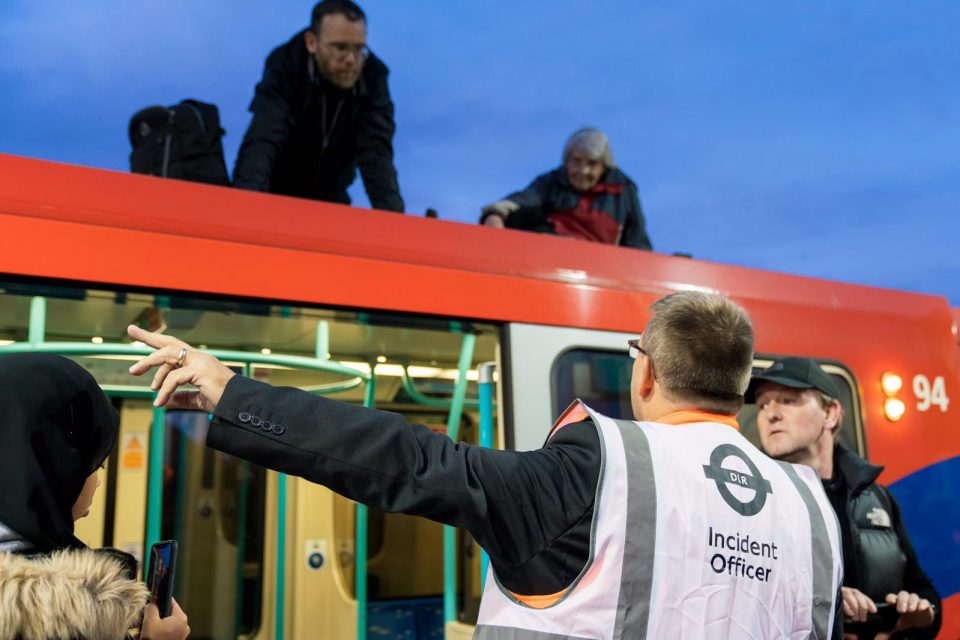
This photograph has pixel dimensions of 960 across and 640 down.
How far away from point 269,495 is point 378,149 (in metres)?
2.22

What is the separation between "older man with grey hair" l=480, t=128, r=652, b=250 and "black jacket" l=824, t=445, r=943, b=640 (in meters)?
2.18

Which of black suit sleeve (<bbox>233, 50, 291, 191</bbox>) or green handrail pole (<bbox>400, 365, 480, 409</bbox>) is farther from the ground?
black suit sleeve (<bbox>233, 50, 291, 191</bbox>)

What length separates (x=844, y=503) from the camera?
2980mm

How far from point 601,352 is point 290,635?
9.72ft

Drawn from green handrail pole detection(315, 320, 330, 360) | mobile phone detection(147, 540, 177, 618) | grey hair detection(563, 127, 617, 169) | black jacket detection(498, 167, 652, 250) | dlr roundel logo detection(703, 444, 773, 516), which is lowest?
mobile phone detection(147, 540, 177, 618)

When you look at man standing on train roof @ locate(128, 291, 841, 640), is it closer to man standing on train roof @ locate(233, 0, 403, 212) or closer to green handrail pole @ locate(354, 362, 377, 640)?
green handrail pole @ locate(354, 362, 377, 640)

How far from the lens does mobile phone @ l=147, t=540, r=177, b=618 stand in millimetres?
1507

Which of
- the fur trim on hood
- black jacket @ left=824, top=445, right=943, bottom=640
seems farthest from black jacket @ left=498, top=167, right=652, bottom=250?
the fur trim on hood

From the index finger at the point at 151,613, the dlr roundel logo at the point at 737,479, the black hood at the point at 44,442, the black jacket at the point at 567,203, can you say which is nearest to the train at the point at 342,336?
the black jacket at the point at 567,203

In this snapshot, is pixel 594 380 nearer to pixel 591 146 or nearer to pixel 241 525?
pixel 591 146

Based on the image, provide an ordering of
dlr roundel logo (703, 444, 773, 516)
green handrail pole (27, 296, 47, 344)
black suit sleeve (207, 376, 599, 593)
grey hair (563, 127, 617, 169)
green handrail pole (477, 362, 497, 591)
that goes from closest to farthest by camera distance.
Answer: black suit sleeve (207, 376, 599, 593) → dlr roundel logo (703, 444, 773, 516) → green handrail pole (27, 296, 47, 344) → green handrail pole (477, 362, 497, 591) → grey hair (563, 127, 617, 169)

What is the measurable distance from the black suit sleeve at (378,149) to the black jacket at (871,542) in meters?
2.25

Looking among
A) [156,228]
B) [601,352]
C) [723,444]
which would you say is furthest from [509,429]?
[723,444]

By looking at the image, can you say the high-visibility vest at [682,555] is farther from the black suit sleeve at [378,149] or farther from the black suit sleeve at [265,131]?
the black suit sleeve at [378,149]
